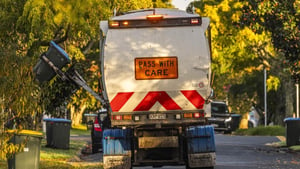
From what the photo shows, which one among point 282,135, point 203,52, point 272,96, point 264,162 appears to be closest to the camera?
point 203,52

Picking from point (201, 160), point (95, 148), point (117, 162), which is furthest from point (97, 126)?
point (201, 160)

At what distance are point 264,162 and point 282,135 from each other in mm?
23487

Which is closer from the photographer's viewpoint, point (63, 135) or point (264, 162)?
point (264, 162)

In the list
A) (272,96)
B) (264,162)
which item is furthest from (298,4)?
(272,96)

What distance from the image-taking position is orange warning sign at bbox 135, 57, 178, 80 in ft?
55.8

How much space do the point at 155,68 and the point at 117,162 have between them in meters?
2.08

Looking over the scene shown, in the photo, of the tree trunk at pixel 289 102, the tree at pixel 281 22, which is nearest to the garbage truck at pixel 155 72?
the tree at pixel 281 22

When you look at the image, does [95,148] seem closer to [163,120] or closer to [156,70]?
[163,120]

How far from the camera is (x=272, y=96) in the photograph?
75.6 m

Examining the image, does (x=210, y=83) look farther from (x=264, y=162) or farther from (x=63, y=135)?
(x=63, y=135)

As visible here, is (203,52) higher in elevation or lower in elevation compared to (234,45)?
lower

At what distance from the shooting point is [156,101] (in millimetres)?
17281

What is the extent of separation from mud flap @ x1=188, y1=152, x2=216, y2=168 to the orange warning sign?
172 centimetres

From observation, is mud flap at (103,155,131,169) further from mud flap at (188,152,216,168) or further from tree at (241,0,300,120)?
tree at (241,0,300,120)
